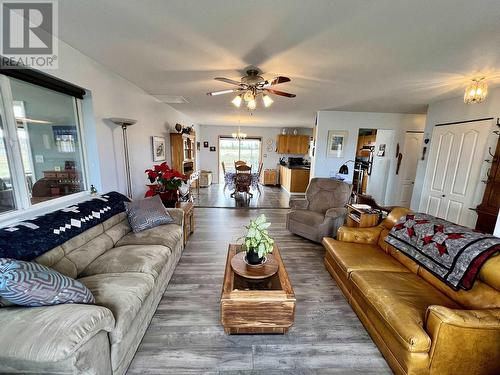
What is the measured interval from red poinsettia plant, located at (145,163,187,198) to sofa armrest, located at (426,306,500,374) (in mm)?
2980

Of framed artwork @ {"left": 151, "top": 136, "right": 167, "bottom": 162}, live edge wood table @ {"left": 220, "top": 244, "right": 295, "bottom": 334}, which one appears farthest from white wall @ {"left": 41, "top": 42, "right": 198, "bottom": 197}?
live edge wood table @ {"left": 220, "top": 244, "right": 295, "bottom": 334}

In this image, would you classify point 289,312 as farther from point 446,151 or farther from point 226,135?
point 226,135

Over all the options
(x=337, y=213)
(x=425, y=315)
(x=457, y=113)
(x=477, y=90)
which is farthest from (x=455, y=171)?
(x=425, y=315)

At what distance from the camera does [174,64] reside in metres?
2.37

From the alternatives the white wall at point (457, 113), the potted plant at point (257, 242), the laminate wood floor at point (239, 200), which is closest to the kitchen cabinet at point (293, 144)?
the laminate wood floor at point (239, 200)

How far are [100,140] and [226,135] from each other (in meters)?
6.28

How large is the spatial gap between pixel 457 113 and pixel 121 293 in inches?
204

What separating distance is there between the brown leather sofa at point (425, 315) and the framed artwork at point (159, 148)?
376cm

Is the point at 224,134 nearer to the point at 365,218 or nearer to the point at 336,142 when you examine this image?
the point at 336,142

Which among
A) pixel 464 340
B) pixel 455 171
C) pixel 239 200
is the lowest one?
pixel 239 200

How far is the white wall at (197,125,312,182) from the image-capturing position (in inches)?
330

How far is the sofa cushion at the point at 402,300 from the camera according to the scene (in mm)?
1193

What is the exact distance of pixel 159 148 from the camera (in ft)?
13.9

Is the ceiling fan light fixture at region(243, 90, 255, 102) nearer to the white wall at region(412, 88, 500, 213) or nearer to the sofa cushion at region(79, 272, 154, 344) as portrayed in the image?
the sofa cushion at region(79, 272, 154, 344)
